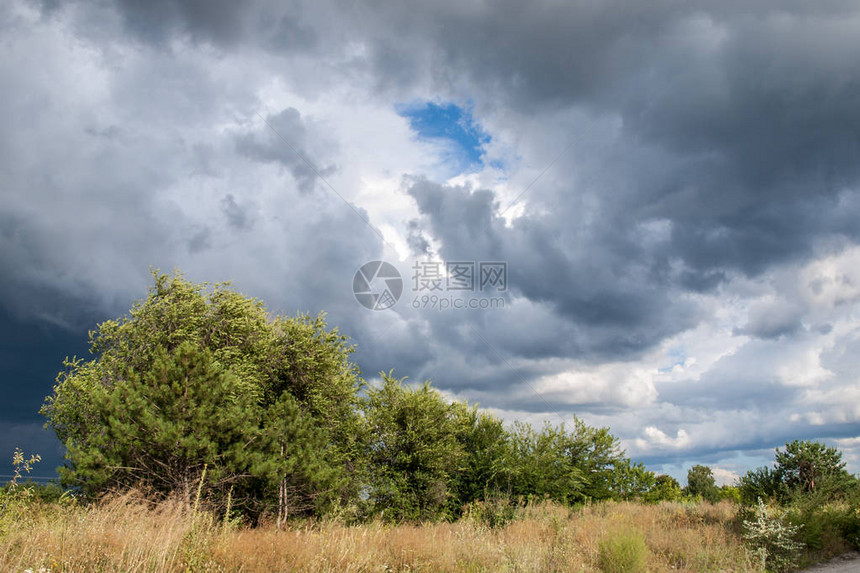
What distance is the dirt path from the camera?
41.5 feet

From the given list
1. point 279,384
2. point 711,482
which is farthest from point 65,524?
point 711,482

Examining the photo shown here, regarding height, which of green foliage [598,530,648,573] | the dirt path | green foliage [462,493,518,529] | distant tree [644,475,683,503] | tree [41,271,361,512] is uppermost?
tree [41,271,361,512]

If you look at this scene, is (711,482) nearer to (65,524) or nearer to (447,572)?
(447,572)

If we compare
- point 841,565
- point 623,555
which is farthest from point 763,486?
point 623,555

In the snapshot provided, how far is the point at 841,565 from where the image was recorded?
1348 cm

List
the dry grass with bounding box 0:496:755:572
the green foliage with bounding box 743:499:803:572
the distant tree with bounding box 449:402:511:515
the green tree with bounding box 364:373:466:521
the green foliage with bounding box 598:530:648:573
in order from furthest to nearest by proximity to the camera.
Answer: the distant tree with bounding box 449:402:511:515 → the green tree with bounding box 364:373:466:521 → the green foliage with bounding box 743:499:803:572 → the green foliage with bounding box 598:530:648:573 → the dry grass with bounding box 0:496:755:572

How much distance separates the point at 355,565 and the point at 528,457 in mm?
34380

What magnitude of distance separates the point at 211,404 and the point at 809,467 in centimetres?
2216

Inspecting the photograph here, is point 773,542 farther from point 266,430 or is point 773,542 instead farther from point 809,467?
point 266,430

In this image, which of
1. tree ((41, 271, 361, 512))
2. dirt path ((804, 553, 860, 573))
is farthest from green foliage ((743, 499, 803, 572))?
tree ((41, 271, 361, 512))

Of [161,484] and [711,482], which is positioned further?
[711,482]

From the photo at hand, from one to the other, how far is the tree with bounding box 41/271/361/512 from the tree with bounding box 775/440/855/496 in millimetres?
18525

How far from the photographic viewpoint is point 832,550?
1488 cm

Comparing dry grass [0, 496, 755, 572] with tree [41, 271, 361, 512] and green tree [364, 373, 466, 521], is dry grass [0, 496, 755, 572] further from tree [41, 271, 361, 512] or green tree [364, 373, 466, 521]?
green tree [364, 373, 466, 521]
